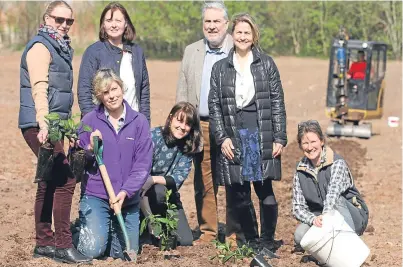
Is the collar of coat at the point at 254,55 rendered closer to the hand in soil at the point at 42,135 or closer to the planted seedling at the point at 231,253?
the planted seedling at the point at 231,253

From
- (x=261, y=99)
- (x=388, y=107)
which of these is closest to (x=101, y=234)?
(x=261, y=99)

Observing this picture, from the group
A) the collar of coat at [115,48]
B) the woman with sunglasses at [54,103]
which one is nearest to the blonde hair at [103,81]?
the woman with sunglasses at [54,103]

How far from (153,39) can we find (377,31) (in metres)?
15.2

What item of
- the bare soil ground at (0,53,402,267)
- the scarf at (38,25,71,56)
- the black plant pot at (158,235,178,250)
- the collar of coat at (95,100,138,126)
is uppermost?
the scarf at (38,25,71,56)

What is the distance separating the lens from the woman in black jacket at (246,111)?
6.36 metres

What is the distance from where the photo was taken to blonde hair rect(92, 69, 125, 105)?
596 centimetres

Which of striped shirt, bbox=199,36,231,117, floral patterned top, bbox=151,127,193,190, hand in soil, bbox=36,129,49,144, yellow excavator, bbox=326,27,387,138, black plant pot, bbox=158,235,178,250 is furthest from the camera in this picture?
yellow excavator, bbox=326,27,387,138

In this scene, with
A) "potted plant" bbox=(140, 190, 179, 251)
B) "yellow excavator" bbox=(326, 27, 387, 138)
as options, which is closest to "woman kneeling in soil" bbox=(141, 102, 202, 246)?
"potted plant" bbox=(140, 190, 179, 251)

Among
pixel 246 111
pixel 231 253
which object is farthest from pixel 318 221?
pixel 246 111

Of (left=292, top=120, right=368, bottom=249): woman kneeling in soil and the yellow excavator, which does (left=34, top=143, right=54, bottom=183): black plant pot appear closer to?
(left=292, top=120, right=368, bottom=249): woman kneeling in soil

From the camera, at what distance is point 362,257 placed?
19.4ft

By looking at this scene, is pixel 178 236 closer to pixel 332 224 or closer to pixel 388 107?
pixel 332 224

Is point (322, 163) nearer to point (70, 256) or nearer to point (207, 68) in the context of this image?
point (207, 68)

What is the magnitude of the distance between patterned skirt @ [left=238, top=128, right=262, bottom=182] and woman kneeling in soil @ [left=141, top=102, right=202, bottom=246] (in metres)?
0.46
